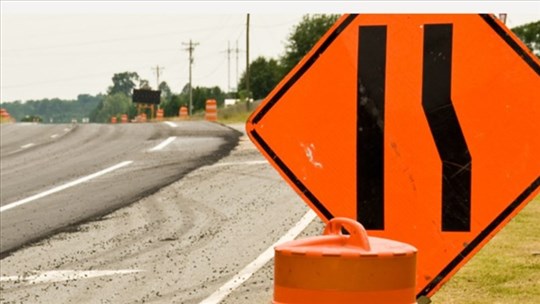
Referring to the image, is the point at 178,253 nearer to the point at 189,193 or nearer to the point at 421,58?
the point at 189,193

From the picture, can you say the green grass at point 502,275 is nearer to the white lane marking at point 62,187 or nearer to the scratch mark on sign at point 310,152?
the scratch mark on sign at point 310,152

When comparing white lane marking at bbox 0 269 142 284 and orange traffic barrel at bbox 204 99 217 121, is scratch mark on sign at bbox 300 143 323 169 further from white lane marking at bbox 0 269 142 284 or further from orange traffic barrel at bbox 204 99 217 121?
orange traffic barrel at bbox 204 99 217 121

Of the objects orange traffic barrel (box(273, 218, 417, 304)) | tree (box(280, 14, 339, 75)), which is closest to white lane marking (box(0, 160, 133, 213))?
orange traffic barrel (box(273, 218, 417, 304))

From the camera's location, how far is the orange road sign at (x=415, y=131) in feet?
19.9

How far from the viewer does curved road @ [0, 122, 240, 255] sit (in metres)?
18.5

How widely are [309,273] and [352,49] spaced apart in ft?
5.55

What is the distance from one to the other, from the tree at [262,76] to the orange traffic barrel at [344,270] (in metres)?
164

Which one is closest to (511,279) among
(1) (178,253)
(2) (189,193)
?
(1) (178,253)

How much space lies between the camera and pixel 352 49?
6.17 meters

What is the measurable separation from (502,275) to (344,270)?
6478mm

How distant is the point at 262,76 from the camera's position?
17125cm

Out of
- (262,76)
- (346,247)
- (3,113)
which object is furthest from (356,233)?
(262,76)

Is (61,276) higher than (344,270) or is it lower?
lower

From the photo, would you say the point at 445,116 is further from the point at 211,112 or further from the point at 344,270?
the point at 211,112
